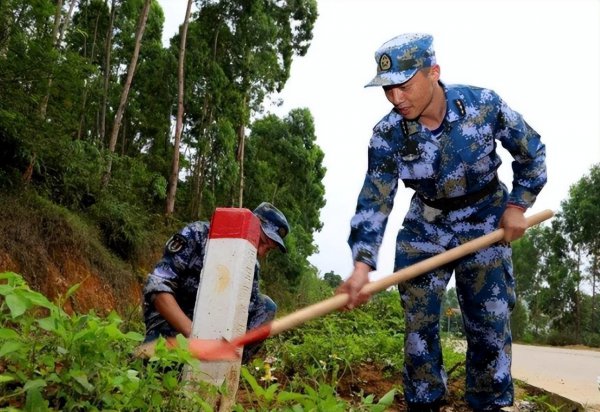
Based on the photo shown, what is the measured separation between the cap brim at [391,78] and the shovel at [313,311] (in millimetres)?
756

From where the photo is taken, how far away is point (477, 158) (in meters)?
2.66

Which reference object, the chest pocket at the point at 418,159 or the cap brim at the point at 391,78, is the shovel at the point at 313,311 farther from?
the cap brim at the point at 391,78

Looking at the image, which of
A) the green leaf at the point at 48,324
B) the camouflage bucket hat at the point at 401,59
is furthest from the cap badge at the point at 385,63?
the green leaf at the point at 48,324

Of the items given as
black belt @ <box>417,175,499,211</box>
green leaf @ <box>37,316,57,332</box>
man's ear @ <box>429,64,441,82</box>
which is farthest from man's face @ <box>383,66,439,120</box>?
green leaf @ <box>37,316,57,332</box>

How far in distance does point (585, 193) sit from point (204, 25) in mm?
18963

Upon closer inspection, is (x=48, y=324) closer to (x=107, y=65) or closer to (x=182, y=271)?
(x=182, y=271)

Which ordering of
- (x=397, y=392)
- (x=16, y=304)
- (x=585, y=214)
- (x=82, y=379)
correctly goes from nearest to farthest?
1. (x=16, y=304)
2. (x=82, y=379)
3. (x=397, y=392)
4. (x=585, y=214)

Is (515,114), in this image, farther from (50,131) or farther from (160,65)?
(160,65)

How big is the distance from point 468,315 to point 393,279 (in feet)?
1.92

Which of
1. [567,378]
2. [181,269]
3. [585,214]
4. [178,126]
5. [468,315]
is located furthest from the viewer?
[585,214]

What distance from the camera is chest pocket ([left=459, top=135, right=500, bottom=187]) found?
2648 mm

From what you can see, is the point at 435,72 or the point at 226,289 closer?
the point at 226,289

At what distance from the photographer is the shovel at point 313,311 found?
6.62ft

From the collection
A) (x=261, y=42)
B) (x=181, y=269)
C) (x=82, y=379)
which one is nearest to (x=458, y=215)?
(x=181, y=269)
